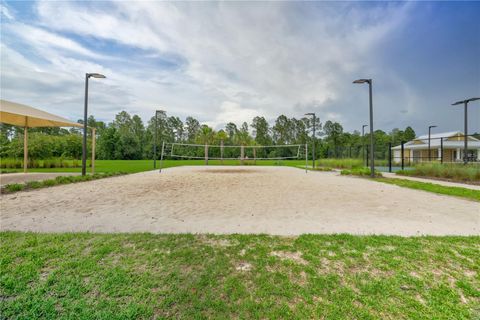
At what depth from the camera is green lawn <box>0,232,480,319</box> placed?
5.30 feet

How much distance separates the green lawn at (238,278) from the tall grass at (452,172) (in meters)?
9.03

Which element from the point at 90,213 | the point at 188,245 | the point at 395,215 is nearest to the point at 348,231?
the point at 395,215

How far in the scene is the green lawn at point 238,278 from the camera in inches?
63.6

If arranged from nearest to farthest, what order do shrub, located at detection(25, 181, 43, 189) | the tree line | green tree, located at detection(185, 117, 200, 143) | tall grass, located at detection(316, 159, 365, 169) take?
shrub, located at detection(25, 181, 43, 189), tall grass, located at detection(316, 159, 365, 169), the tree line, green tree, located at detection(185, 117, 200, 143)

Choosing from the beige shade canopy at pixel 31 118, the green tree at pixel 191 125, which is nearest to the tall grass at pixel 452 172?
the beige shade canopy at pixel 31 118

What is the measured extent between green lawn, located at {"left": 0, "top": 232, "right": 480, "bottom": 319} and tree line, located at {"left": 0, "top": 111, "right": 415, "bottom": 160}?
18.7m

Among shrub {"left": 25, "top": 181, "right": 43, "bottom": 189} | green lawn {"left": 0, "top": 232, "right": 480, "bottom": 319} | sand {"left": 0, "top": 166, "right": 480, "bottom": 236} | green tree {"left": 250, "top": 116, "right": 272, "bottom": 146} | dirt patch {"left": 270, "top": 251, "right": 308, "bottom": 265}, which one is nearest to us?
green lawn {"left": 0, "top": 232, "right": 480, "bottom": 319}

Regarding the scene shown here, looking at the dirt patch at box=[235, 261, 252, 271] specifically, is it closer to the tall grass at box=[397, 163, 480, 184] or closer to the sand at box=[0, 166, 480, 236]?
the sand at box=[0, 166, 480, 236]

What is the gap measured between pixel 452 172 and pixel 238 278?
12.2 meters

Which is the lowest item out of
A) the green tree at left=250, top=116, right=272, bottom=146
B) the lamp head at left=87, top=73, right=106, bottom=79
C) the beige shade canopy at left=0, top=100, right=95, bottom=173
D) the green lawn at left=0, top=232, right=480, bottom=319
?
the green lawn at left=0, top=232, right=480, bottom=319

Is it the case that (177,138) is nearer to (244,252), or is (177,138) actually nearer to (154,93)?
(154,93)

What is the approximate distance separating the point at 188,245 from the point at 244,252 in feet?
2.29

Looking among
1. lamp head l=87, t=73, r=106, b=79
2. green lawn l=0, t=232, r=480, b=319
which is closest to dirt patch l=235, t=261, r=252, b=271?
green lawn l=0, t=232, r=480, b=319

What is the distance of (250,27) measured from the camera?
10.8m
